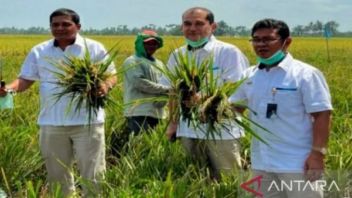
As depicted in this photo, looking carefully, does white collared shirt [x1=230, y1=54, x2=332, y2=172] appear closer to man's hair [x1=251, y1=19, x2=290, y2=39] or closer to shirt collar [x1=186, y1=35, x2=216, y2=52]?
man's hair [x1=251, y1=19, x2=290, y2=39]

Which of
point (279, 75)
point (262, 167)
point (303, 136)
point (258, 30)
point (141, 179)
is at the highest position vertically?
point (258, 30)

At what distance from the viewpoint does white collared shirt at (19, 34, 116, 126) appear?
405 centimetres

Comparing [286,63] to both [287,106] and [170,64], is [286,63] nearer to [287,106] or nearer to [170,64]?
[287,106]

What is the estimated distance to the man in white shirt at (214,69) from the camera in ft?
12.8

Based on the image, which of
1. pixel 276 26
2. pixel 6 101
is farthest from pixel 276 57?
pixel 6 101

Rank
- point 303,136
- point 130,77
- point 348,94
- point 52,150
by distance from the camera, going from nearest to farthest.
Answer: point 303,136, point 52,150, point 130,77, point 348,94

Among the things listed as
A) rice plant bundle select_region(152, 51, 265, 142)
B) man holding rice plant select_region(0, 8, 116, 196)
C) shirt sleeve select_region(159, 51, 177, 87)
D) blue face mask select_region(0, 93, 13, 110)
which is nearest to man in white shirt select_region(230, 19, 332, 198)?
rice plant bundle select_region(152, 51, 265, 142)

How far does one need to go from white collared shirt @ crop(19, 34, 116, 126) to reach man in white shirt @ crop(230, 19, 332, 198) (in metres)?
1.30

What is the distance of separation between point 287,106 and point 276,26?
44 centimetres

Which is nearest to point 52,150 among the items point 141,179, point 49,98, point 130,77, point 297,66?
point 49,98

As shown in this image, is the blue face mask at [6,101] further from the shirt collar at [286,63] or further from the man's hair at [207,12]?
the shirt collar at [286,63]

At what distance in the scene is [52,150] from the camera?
13.7 feet

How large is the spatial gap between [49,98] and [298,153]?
1.86 metres

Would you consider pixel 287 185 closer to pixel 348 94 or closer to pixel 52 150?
pixel 52 150
